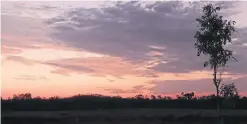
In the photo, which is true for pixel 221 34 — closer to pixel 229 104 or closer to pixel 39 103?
pixel 229 104

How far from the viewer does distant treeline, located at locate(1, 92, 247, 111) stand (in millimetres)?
61062

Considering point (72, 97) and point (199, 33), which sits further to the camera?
point (72, 97)

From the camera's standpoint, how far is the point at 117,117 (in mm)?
51656

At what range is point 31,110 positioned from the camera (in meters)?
59.0

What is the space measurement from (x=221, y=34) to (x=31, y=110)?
102 ft

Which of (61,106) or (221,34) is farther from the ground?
(221,34)

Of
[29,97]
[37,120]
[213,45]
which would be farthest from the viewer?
[29,97]

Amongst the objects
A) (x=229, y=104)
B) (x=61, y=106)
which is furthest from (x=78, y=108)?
(x=229, y=104)

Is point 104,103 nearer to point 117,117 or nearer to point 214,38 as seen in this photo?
point 117,117

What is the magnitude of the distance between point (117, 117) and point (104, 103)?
13.1m

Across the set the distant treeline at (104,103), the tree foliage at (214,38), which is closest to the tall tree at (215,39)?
the tree foliage at (214,38)

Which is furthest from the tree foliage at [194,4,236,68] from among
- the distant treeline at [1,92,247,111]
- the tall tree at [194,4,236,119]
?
the distant treeline at [1,92,247,111]

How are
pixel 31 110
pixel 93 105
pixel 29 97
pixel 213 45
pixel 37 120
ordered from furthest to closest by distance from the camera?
pixel 29 97 < pixel 93 105 < pixel 31 110 < pixel 37 120 < pixel 213 45

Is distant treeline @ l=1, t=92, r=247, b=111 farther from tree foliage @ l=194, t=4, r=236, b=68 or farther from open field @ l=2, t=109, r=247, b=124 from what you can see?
tree foliage @ l=194, t=4, r=236, b=68
